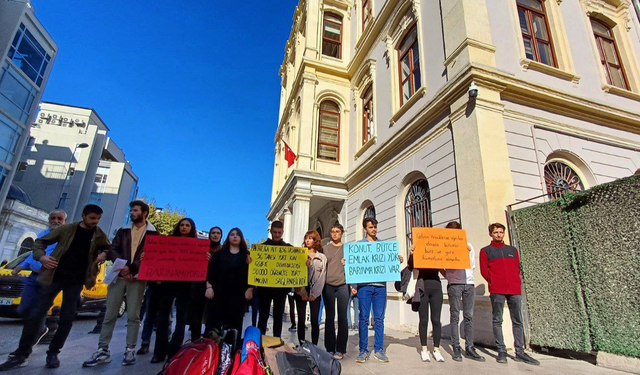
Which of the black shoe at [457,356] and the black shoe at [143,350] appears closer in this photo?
the black shoe at [143,350]

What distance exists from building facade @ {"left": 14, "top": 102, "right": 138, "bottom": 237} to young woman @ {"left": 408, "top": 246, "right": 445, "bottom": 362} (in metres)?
43.7

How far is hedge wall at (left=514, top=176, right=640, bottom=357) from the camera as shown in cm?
404

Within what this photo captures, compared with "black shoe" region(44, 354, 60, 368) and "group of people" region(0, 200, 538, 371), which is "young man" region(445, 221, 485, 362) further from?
"black shoe" region(44, 354, 60, 368)

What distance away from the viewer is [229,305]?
153 inches

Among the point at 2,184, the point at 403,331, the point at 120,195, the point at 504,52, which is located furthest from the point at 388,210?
the point at 120,195

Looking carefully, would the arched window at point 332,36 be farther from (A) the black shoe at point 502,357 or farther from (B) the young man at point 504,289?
(A) the black shoe at point 502,357

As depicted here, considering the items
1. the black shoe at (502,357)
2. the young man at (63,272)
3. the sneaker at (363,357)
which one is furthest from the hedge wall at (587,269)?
the young man at (63,272)

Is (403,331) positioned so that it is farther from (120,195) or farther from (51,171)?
(120,195)

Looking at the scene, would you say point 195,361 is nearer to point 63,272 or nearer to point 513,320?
point 63,272

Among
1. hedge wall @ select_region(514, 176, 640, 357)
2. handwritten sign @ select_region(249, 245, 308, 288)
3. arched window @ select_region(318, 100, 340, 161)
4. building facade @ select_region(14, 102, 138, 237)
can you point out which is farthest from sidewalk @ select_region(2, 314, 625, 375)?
building facade @ select_region(14, 102, 138, 237)

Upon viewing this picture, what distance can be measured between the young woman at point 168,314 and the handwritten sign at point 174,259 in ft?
0.78

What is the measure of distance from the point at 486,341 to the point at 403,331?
288 centimetres

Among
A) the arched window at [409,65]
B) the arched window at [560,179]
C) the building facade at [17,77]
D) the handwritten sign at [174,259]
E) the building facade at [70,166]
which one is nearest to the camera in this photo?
the handwritten sign at [174,259]

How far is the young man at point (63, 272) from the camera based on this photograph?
3328 millimetres
